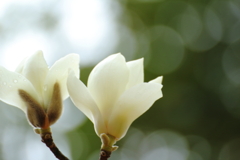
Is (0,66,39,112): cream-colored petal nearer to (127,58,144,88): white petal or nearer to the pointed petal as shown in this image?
the pointed petal

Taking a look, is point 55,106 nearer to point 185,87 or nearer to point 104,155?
point 104,155

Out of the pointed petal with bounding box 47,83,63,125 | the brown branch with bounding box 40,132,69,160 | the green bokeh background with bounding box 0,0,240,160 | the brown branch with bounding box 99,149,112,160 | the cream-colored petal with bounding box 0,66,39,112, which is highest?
the cream-colored petal with bounding box 0,66,39,112

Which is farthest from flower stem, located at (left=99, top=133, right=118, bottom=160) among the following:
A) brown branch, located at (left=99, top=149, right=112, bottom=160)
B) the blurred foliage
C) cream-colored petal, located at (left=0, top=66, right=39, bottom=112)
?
the blurred foliage

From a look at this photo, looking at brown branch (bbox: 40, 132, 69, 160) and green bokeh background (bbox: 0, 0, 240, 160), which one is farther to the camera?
green bokeh background (bbox: 0, 0, 240, 160)

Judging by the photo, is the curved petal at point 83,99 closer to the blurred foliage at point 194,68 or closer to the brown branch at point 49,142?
the brown branch at point 49,142

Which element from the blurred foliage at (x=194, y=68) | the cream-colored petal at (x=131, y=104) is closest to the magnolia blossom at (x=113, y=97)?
the cream-colored petal at (x=131, y=104)

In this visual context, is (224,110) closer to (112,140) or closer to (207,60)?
(207,60)
